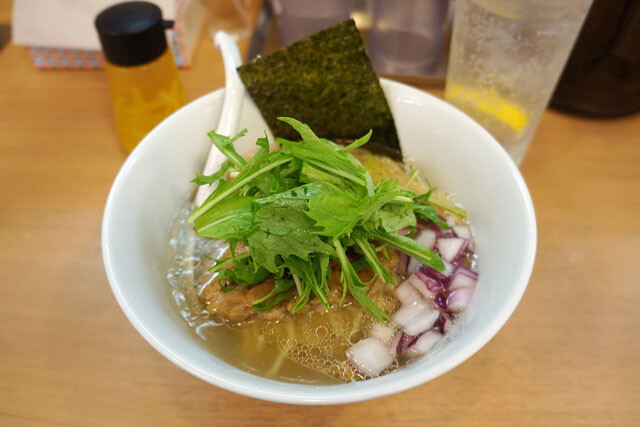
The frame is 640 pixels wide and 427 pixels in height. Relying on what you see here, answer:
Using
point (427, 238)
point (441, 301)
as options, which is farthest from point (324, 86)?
point (441, 301)

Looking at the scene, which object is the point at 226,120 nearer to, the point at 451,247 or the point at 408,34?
the point at 451,247

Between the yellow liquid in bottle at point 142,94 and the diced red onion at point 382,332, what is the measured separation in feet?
2.59

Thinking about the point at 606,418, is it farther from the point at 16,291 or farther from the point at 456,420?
the point at 16,291

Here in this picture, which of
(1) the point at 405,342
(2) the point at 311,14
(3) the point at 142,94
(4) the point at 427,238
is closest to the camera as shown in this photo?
(1) the point at 405,342

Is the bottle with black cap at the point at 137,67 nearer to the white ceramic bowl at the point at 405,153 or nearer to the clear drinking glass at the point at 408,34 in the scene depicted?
the white ceramic bowl at the point at 405,153

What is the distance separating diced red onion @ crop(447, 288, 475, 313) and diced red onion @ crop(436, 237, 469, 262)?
0.08 metres

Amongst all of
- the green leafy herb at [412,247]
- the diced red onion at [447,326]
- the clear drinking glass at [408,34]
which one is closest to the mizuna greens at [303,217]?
the green leafy herb at [412,247]

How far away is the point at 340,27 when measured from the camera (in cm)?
93

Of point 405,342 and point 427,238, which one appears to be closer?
point 405,342

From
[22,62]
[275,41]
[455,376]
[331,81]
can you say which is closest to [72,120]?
[22,62]

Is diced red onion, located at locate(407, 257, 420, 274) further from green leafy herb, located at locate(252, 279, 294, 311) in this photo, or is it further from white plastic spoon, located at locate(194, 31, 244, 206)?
white plastic spoon, located at locate(194, 31, 244, 206)

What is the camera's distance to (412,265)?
0.91 meters

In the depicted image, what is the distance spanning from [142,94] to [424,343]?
0.90 m

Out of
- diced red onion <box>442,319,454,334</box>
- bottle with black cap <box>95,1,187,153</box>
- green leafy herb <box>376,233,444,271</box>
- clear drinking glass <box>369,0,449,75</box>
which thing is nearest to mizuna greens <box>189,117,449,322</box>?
green leafy herb <box>376,233,444,271</box>
